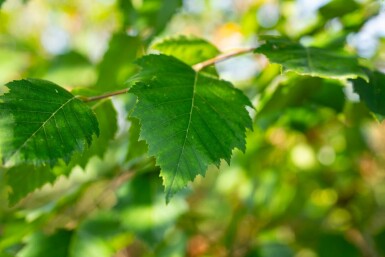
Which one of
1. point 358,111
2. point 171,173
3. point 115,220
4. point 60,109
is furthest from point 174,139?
point 358,111

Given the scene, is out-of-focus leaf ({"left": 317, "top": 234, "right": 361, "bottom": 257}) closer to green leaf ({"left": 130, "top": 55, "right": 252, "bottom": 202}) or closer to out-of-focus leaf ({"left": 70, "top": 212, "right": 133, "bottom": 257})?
out-of-focus leaf ({"left": 70, "top": 212, "right": 133, "bottom": 257})

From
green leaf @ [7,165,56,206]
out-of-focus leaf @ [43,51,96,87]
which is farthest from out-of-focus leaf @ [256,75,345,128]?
out-of-focus leaf @ [43,51,96,87]

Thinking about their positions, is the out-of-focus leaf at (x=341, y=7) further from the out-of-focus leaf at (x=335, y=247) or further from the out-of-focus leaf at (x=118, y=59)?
the out-of-focus leaf at (x=335, y=247)

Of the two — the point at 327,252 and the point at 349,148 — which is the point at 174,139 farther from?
the point at 349,148

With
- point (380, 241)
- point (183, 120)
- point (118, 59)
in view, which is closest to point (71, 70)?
point (118, 59)

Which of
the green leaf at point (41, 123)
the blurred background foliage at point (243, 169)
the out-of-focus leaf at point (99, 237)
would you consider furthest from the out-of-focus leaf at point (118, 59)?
the green leaf at point (41, 123)

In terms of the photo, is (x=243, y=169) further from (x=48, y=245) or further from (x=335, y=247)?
Answer: (x=48, y=245)
